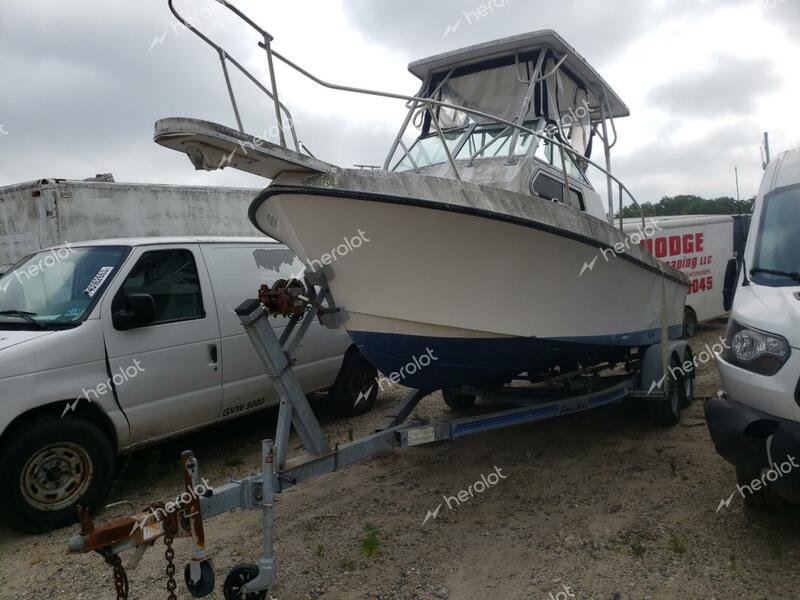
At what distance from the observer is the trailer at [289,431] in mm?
2607

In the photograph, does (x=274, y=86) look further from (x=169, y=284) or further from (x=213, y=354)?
(x=213, y=354)

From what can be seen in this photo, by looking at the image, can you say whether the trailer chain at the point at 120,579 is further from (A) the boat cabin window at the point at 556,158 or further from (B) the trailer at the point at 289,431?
(A) the boat cabin window at the point at 556,158

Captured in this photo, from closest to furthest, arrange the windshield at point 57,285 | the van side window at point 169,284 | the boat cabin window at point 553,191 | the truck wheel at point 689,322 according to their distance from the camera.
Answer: the windshield at point 57,285 → the van side window at point 169,284 → the boat cabin window at point 553,191 → the truck wheel at point 689,322

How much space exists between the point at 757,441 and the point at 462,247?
1837 millimetres

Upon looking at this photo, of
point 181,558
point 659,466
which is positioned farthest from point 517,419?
point 181,558

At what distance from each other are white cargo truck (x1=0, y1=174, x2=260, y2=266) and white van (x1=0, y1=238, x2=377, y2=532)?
3051 mm

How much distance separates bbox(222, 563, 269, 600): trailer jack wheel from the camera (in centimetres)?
279

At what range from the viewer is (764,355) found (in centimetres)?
289

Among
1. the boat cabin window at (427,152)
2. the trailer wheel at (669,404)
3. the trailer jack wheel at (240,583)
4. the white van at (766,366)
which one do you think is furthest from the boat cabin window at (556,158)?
the trailer jack wheel at (240,583)

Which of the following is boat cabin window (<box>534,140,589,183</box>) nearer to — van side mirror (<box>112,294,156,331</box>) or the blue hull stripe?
the blue hull stripe

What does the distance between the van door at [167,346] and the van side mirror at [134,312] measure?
0.13 feet

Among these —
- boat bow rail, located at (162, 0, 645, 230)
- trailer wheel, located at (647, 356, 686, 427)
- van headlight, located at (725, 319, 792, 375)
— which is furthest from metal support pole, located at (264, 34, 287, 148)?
trailer wheel, located at (647, 356, 686, 427)

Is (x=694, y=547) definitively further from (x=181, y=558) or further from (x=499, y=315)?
(x=181, y=558)

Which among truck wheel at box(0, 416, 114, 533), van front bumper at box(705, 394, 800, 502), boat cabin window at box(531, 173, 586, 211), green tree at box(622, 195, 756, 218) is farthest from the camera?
green tree at box(622, 195, 756, 218)
